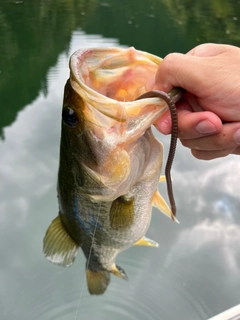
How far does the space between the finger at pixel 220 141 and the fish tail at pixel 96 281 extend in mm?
705

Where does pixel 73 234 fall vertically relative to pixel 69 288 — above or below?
above

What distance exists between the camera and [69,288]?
2.55m

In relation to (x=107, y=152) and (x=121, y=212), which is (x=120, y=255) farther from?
(x=107, y=152)

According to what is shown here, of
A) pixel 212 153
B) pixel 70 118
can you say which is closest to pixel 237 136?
pixel 212 153

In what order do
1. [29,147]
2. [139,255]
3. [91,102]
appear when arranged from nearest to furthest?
[91,102] → [139,255] → [29,147]

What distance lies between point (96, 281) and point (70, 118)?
0.82 metres

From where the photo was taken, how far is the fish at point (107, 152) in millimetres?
973

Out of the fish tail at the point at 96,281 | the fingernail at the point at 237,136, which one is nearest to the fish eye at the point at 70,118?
the fingernail at the point at 237,136

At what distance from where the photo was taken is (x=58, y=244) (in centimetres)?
141

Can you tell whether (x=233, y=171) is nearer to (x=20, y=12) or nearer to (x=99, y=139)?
(x=99, y=139)

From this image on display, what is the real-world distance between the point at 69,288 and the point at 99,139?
6.03 ft

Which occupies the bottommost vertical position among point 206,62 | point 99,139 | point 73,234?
point 73,234

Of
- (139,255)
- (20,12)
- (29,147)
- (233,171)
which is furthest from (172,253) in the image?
(20,12)

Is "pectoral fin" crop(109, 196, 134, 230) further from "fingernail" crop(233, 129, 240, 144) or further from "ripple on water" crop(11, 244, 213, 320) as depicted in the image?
"ripple on water" crop(11, 244, 213, 320)
